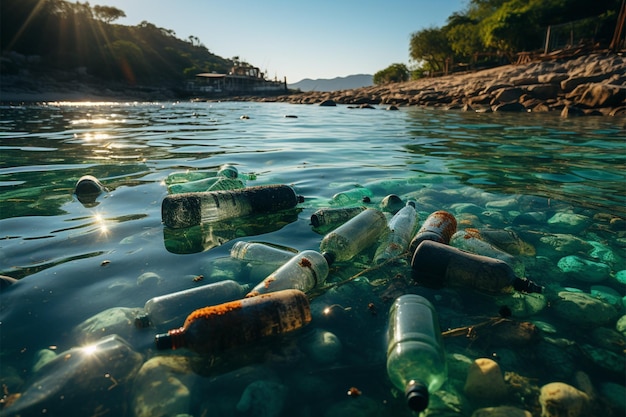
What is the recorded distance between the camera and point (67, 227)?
316 cm

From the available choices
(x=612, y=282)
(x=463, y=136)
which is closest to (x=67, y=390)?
(x=612, y=282)

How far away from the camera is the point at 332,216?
3359mm

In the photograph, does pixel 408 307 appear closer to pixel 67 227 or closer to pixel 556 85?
pixel 67 227

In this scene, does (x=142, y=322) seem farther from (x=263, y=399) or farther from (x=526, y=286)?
(x=526, y=286)

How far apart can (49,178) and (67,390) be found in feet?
15.0

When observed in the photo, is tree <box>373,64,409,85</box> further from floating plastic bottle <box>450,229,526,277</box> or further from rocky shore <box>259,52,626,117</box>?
floating plastic bottle <box>450,229,526,277</box>

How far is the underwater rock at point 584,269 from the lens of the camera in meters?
2.35

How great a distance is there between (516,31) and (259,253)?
48.1m

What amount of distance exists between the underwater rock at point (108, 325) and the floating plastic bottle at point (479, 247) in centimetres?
223

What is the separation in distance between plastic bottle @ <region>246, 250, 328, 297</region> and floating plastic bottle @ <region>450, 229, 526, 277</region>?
3.57 feet

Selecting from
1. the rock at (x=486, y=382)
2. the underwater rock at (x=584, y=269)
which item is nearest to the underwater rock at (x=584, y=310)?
the underwater rock at (x=584, y=269)

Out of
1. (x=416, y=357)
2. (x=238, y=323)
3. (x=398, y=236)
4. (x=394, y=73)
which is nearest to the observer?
(x=416, y=357)

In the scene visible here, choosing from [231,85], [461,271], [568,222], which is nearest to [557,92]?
[568,222]

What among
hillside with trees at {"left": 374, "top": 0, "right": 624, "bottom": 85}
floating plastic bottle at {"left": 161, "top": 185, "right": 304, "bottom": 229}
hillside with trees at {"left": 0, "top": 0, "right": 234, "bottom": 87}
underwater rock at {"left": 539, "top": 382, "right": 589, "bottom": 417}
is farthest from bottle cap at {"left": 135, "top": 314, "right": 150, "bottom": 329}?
hillside with trees at {"left": 0, "top": 0, "right": 234, "bottom": 87}
